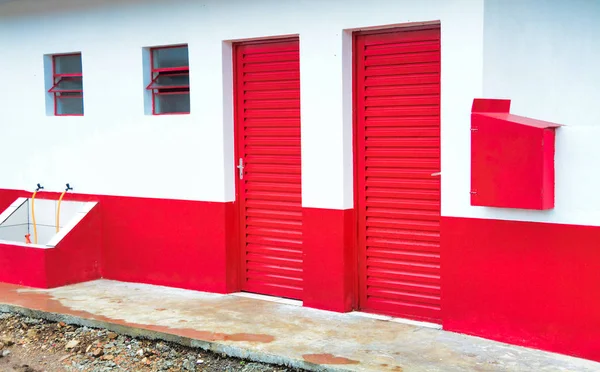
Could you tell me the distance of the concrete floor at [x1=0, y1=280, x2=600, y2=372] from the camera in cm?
661

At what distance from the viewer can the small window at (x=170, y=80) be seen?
9.52 meters

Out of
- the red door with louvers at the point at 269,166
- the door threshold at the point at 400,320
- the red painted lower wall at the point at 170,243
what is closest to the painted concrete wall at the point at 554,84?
the door threshold at the point at 400,320

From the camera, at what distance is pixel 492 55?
718cm

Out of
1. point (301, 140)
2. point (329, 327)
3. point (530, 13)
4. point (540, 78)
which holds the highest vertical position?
point (530, 13)

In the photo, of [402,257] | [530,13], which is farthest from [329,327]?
[530,13]

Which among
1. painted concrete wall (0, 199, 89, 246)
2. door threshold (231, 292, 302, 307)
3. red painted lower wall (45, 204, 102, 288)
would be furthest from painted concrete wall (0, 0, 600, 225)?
door threshold (231, 292, 302, 307)

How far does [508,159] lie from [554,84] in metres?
1.53

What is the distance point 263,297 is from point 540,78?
3.51 metres

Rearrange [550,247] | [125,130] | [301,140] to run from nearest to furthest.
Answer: [550,247], [301,140], [125,130]

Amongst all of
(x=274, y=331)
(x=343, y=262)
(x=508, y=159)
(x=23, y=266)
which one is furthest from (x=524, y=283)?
(x=23, y=266)

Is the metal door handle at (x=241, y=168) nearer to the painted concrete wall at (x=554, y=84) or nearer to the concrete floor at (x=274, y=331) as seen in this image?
the concrete floor at (x=274, y=331)

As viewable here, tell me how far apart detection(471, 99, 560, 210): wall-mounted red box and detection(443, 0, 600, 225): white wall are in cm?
17

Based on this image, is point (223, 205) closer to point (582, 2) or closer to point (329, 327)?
point (329, 327)

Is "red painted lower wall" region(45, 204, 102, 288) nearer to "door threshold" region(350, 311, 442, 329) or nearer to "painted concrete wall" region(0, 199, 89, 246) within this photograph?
"painted concrete wall" region(0, 199, 89, 246)
